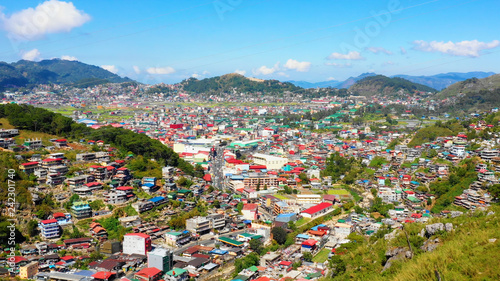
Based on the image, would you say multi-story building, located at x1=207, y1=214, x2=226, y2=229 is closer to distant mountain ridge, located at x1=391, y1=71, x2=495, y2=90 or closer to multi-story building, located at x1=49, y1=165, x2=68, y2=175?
multi-story building, located at x1=49, y1=165, x2=68, y2=175

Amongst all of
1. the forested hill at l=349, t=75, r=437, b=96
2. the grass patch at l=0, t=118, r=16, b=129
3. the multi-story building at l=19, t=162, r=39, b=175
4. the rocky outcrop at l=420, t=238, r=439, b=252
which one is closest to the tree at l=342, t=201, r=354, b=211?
the rocky outcrop at l=420, t=238, r=439, b=252

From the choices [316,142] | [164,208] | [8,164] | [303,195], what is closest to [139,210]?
[164,208]

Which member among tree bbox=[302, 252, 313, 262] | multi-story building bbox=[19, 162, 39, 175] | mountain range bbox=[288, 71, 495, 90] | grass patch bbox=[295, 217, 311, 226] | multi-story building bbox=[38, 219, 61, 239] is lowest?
grass patch bbox=[295, 217, 311, 226]

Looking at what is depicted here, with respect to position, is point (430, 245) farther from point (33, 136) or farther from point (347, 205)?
point (33, 136)

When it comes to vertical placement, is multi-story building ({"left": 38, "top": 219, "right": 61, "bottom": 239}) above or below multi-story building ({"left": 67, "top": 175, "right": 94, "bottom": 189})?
below

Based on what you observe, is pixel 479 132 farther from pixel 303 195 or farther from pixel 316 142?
pixel 303 195

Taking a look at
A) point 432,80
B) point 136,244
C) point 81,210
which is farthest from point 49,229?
point 432,80
